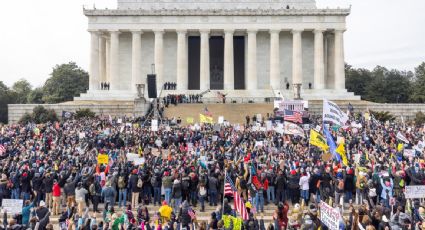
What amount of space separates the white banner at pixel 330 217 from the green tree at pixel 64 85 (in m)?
90.7

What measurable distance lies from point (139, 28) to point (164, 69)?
8042 mm

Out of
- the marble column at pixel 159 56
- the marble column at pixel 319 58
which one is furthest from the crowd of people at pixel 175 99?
the marble column at pixel 319 58

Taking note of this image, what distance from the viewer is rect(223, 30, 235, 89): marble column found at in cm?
7575

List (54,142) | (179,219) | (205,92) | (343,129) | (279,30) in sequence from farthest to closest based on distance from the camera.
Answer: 1. (279,30)
2. (205,92)
3. (343,129)
4. (54,142)
5. (179,219)

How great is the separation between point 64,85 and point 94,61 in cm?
2819

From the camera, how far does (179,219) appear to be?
16906 millimetres

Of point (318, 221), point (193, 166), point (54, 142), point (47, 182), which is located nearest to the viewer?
point (318, 221)

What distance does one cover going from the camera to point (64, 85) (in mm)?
101875

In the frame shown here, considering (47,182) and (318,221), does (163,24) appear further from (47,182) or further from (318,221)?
(318,221)

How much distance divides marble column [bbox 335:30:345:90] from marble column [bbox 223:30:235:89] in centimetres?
1636

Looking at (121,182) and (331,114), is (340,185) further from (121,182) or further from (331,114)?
(121,182)

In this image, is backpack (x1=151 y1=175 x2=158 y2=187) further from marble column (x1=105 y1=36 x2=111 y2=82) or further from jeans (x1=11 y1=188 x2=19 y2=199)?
marble column (x1=105 y1=36 x2=111 y2=82)

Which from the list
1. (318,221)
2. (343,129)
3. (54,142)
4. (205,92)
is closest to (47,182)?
(318,221)

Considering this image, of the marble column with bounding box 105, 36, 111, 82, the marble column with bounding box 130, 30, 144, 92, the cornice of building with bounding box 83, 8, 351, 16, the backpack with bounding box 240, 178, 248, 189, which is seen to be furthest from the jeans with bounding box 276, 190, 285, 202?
the marble column with bounding box 105, 36, 111, 82
